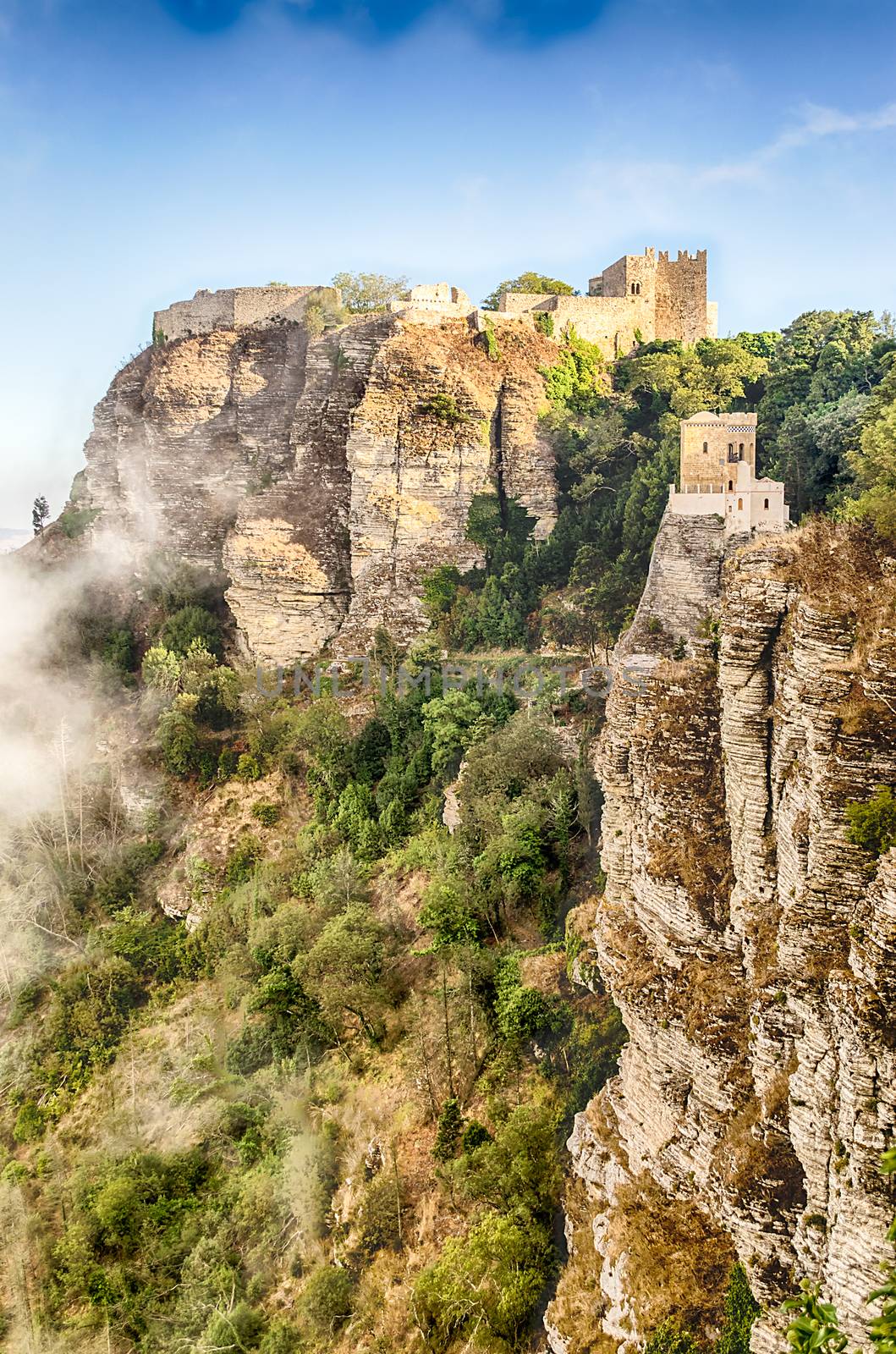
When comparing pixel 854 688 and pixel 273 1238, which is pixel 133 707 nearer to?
pixel 273 1238

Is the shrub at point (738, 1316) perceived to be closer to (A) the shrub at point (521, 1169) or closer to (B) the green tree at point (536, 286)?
(A) the shrub at point (521, 1169)

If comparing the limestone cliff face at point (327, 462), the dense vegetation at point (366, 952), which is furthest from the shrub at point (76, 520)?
the dense vegetation at point (366, 952)

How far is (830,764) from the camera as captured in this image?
23.4 ft

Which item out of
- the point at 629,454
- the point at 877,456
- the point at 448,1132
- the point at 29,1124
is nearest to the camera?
the point at 448,1132

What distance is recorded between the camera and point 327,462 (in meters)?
31.2

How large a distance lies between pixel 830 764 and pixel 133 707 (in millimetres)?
27698

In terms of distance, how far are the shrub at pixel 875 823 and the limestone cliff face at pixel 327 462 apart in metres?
22.6

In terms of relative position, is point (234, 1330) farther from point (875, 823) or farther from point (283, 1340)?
point (875, 823)

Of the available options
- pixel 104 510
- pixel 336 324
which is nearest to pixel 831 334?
pixel 336 324

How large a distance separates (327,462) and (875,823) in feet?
86.1

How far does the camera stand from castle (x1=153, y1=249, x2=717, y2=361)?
103 ft

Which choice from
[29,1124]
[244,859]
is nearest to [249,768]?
[244,859]

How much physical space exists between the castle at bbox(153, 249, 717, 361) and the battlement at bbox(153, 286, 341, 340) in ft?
0.09

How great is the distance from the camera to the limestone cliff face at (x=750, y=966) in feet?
21.2
